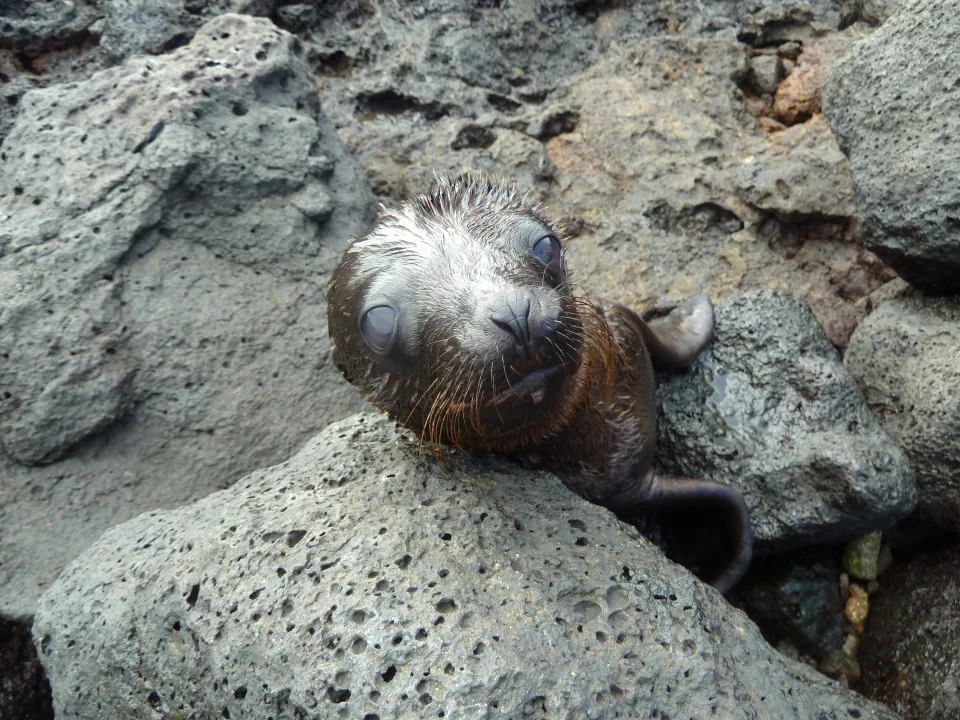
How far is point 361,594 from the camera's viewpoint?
7.48 ft

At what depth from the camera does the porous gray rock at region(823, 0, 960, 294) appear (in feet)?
10.3

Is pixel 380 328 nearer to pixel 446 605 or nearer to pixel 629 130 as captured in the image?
pixel 446 605

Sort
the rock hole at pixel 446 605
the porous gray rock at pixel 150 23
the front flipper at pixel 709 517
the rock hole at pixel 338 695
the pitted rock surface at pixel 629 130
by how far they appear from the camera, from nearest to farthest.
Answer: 1. the rock hole at pixel 338 695
2. the rock hole at pixel 446 605
3. the front flipper at pixel 709 517
4. the pitted rock surface at pixel 629 130
5. the porous gray rock at pixel 150 23

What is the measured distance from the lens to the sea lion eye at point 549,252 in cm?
277

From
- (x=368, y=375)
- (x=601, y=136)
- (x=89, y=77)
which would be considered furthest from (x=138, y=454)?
(x=601, y=136)

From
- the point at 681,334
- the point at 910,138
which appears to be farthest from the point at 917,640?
the point at 910,138

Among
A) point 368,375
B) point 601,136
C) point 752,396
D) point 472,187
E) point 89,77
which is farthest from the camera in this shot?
point 601,136

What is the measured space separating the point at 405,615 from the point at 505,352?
77 cm

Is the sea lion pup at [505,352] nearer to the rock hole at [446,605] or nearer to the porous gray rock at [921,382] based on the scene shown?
the rock hole at [446,605]

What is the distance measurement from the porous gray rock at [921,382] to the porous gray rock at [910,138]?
0.17 meters

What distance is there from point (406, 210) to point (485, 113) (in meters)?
2.50

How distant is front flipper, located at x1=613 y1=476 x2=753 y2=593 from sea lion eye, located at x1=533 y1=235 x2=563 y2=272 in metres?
1.19

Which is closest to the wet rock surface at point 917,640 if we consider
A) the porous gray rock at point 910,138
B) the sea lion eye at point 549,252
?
the porous gray rock at point 910,138

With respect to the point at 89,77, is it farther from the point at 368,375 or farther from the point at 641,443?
the point at 641,443
